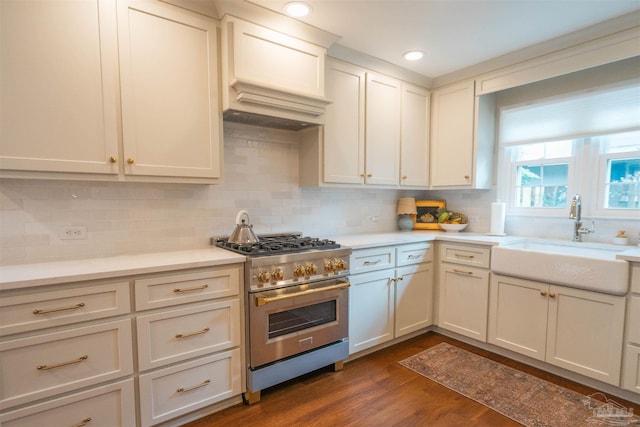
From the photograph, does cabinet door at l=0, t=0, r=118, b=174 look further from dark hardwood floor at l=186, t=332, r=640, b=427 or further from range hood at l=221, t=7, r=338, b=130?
dark hardwood floor at l=186, t=332, r=640, b=427

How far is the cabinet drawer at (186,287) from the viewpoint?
1678 millimetres

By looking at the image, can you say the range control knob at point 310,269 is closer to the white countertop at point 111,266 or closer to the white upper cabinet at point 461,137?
the white countertop at point 111,266

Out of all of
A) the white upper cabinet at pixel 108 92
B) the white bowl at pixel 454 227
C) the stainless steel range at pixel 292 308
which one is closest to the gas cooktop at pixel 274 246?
the stainless steel range at pixel 292 308

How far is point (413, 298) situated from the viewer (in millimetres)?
2912

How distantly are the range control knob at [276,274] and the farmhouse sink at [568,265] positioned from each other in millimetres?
1724

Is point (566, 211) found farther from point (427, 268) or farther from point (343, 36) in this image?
point (343, 36)

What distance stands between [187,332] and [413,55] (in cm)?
271

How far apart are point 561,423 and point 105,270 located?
2583 millimetres

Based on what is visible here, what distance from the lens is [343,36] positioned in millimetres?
2475

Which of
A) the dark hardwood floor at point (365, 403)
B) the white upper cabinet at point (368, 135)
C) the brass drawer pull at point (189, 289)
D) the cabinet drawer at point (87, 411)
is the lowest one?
the dark hardwood floor at point (365, 403)

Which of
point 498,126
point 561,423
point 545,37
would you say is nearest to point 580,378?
point 561,423

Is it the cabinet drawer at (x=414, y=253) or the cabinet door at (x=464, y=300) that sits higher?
the cabinet drawer at (x=414, y=253)

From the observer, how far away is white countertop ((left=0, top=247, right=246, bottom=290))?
143 cm

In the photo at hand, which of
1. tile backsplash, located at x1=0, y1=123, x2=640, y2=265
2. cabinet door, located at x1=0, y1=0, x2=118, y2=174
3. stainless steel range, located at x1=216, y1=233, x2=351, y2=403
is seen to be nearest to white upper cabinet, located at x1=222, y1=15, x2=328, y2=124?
tile backsplash, located at x1=0, y1=123, x2=640, y2=265
